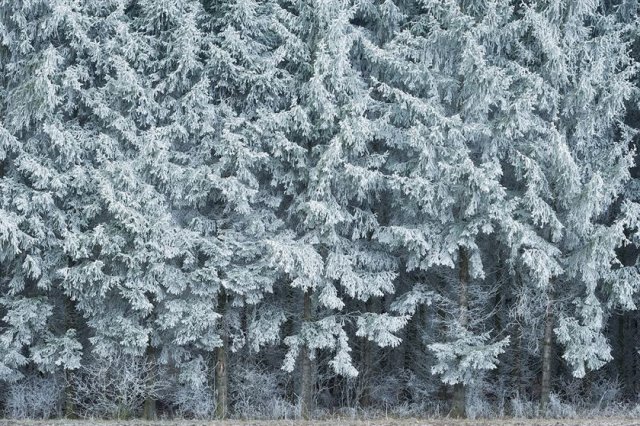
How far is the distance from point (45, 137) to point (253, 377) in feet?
21.0

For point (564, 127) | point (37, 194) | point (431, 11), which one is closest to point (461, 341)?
point (564, 127)

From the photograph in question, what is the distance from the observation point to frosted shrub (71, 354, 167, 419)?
1291 centimetres

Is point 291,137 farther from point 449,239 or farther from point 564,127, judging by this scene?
point 564,127

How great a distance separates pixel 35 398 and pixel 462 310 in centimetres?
871

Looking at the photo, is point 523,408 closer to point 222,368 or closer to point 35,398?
point 222,368

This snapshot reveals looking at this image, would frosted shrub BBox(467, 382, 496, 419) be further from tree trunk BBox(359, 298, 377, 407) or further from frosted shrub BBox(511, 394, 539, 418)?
tree trunk BBox(359, 298, 377, 407)

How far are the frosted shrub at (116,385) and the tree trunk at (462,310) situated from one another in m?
5.71

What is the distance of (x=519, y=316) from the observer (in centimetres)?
1459

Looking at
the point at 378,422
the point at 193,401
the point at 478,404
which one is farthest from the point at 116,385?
the point at 478,404

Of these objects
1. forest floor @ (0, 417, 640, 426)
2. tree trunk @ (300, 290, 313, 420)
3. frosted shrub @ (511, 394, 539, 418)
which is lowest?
forest floor @ (0, 417, 640, 426)

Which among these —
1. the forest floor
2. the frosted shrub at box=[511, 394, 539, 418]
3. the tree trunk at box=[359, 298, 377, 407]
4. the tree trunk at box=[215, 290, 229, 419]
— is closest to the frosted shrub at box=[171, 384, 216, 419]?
the tree trunk at box=[215, 290, 229, 419]

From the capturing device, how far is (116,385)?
42.7ft

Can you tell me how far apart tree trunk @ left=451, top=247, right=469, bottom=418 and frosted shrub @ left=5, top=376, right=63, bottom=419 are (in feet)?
25.9

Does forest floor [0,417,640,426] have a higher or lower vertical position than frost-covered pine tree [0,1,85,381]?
lower
